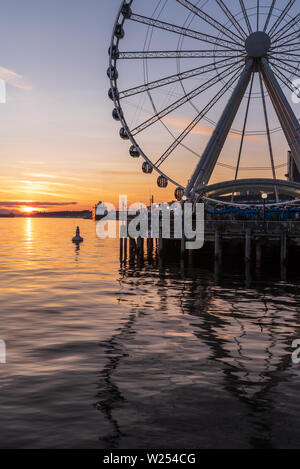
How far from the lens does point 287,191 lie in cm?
5481

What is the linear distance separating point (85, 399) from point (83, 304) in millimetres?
13277

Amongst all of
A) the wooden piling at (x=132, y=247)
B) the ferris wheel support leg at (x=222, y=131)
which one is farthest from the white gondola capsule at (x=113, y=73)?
the wooden piling at (x=132, y=247)

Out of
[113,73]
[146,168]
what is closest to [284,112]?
[146,168]

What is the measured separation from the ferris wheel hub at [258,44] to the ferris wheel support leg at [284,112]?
2.54 feet

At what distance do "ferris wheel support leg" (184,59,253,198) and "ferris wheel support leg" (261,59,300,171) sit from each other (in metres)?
1.79

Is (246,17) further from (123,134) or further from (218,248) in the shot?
(218,248)

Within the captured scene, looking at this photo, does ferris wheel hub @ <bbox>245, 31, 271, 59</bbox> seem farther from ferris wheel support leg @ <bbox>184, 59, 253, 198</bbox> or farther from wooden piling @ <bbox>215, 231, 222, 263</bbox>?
wooden piling @ <bbox>215, 231, 222, 263</bbox>

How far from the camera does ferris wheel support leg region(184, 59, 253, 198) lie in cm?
4438

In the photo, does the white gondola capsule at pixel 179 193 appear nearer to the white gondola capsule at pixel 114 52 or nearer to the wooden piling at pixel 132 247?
the wooden piling at pixel 132 247

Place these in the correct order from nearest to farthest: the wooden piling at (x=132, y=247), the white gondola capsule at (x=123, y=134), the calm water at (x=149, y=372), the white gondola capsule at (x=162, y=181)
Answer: the calm water at (x=149, y=372), the white gondola capsule at (x=162, y=181), the white gondola capsule at (x=123, y=134), the wooden piling at (x=132, y=247)

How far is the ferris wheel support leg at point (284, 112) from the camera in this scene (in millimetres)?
42562

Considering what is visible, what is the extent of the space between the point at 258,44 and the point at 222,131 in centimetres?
779

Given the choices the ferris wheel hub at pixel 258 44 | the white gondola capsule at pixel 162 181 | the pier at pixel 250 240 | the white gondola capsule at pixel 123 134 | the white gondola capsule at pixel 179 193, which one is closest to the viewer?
the pier at pixel 250 240

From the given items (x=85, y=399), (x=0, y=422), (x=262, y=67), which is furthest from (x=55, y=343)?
(x=262, y=67)
